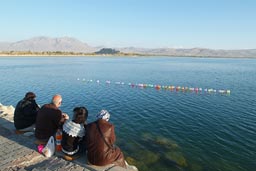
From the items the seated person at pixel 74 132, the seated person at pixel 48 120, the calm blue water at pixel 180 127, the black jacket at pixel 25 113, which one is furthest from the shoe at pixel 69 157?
the calm blue water at pixel 180 127

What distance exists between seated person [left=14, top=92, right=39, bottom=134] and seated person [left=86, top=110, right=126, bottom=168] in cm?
397

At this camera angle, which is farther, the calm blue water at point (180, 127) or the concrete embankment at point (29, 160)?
the calm blue water at point (180, 127)

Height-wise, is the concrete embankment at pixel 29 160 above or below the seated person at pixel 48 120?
below

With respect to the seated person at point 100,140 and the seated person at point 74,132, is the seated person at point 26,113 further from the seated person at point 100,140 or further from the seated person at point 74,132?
the seated person at point 100,140

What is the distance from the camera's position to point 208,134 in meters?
16.1

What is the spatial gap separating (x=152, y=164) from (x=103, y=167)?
4.77 meters

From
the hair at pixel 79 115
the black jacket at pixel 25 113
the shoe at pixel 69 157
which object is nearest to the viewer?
the hair at pixel 79 115

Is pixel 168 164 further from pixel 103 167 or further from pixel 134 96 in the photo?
pixel 134 96

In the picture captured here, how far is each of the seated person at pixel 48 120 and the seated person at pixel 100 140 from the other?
1898 millimetres

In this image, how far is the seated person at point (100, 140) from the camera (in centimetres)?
744

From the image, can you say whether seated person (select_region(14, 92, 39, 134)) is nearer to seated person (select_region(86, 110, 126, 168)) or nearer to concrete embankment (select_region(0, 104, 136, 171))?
concrete embankment (select_region(0, 104, 136, 171))

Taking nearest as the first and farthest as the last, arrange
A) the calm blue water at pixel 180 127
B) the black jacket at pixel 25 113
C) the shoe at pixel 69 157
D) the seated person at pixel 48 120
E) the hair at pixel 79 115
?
the hair at pixel 79 115
the shoe at pixel 69 157
the seated person at pixel 48 120
the black jacket at pixel 25 113
the calm blue water at pixel 180 127

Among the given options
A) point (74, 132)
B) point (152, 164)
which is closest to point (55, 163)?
point (74, 132)

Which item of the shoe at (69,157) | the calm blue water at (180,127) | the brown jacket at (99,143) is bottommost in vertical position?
the calm blue water at (180,127)
